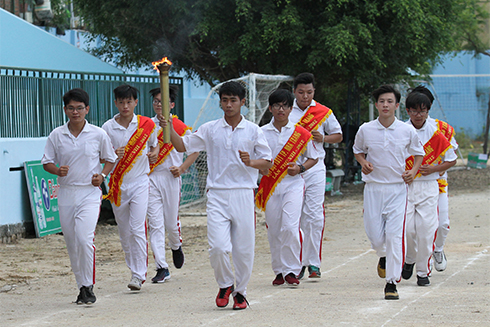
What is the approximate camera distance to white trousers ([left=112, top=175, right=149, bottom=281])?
739cm

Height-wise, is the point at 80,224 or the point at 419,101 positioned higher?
the point at 419,101

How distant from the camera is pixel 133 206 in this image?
24.3 ft

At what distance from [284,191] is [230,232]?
123cm

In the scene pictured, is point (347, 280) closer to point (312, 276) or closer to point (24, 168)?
point (312, 276)

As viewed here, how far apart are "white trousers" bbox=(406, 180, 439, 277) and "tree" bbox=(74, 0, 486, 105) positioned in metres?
9.11

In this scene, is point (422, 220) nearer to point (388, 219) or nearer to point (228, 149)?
point (388, 219)

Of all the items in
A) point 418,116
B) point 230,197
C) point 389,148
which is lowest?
point 230,197

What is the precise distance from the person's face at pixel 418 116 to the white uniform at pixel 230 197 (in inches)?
79.2

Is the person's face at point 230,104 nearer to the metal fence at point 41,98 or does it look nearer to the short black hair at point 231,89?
the short black hair at point 231,89

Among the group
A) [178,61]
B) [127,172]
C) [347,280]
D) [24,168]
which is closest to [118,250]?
[24,168]

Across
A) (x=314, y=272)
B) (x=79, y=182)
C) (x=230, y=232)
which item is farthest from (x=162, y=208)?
(x=230, y=232)

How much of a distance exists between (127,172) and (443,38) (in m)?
13.4

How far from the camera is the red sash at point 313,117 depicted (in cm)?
814

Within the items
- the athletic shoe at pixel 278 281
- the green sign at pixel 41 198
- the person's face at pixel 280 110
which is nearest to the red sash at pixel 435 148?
the person's face at pixel 280 110
